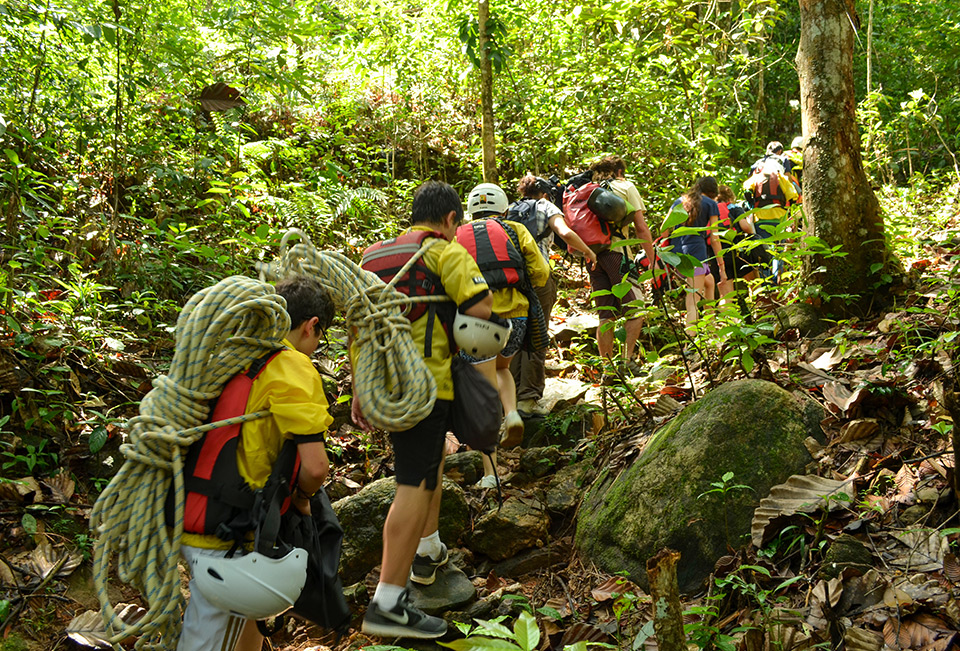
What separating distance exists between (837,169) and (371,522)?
166 inches

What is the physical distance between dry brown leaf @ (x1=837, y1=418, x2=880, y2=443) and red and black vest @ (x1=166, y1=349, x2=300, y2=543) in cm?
281

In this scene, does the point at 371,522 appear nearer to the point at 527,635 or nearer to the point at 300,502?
the point at 300,502

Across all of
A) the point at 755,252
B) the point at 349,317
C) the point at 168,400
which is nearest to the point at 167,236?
the point at 349,317

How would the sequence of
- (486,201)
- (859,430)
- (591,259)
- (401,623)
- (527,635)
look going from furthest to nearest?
(591,259)
(486,201)
(859,430)
(401,623)
(527,635)

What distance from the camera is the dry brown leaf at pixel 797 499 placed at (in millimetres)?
3168

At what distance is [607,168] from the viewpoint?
6.43m

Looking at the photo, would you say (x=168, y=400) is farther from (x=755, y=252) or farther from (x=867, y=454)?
(x=755, y=252)

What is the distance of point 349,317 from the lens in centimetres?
322

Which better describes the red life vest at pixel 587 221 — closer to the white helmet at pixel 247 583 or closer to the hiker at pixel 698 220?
the hiker at pixel 698 220

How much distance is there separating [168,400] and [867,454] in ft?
10.6

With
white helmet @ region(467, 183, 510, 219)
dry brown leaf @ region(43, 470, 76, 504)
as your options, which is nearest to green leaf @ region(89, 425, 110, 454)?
dry brown leaf @ region(43, 470, 76, 504)

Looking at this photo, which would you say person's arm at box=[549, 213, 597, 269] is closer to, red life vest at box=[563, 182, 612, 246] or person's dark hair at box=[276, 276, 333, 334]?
red life vest at box=[563, 182, 612, 246]

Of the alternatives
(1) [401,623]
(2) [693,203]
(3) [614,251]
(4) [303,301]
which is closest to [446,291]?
(4) [303,301]

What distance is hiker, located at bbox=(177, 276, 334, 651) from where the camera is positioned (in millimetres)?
2379
